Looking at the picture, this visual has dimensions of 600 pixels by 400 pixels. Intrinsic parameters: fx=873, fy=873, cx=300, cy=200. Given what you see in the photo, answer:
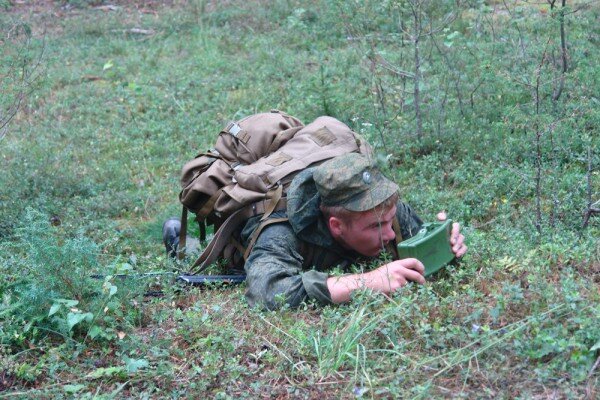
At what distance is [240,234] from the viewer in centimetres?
541

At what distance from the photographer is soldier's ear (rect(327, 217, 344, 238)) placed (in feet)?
15.9

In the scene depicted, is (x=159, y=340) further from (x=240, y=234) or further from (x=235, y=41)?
(x=235, y=41)

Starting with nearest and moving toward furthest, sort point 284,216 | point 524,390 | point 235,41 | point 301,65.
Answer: point 524,390 < point 284,216 < point 301,65 < point 235,41

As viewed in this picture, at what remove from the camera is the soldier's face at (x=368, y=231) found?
188 inches

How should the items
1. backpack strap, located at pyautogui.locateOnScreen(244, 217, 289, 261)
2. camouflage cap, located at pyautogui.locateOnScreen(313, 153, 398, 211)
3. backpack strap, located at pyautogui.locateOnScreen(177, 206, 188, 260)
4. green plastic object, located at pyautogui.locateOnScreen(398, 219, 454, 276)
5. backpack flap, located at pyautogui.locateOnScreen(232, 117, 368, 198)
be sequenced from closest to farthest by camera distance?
green plastic object, located at pyautogui.locateOnScreen(398, 219, 454, 276), camouflage cap, located at pyautogui.locateOnScreen(313, 153, 398, 211), backpack strap, located at pyautogui.locateOnScreen(244, 217, 289, 261), backpack flap, located at pyautogui.locateOnScreen(232, 117, 368, 198), backpack strap, located at pyautogui.locateOnScreen(177, 206, 188, 260)

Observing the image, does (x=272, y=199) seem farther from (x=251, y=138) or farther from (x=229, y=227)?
(x=251, y=138)

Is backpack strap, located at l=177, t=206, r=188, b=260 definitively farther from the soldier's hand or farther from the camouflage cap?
the soldier's hand

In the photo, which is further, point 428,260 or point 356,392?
point 428,260

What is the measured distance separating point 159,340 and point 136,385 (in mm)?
320

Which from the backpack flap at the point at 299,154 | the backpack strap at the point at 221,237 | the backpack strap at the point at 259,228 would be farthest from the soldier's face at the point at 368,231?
the backpack strap at the point at 221,237

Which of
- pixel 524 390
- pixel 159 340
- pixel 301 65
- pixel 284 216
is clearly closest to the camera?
pixel 524 390

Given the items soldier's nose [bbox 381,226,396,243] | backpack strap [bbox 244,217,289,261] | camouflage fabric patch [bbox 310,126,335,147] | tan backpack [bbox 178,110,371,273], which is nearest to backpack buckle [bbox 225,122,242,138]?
tan backpack [bbox 178,110,371,273]

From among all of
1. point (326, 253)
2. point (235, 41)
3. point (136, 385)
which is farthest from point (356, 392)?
point (235, 41)

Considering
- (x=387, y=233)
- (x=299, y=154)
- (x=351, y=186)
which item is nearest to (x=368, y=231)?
(x=387, y=233)
